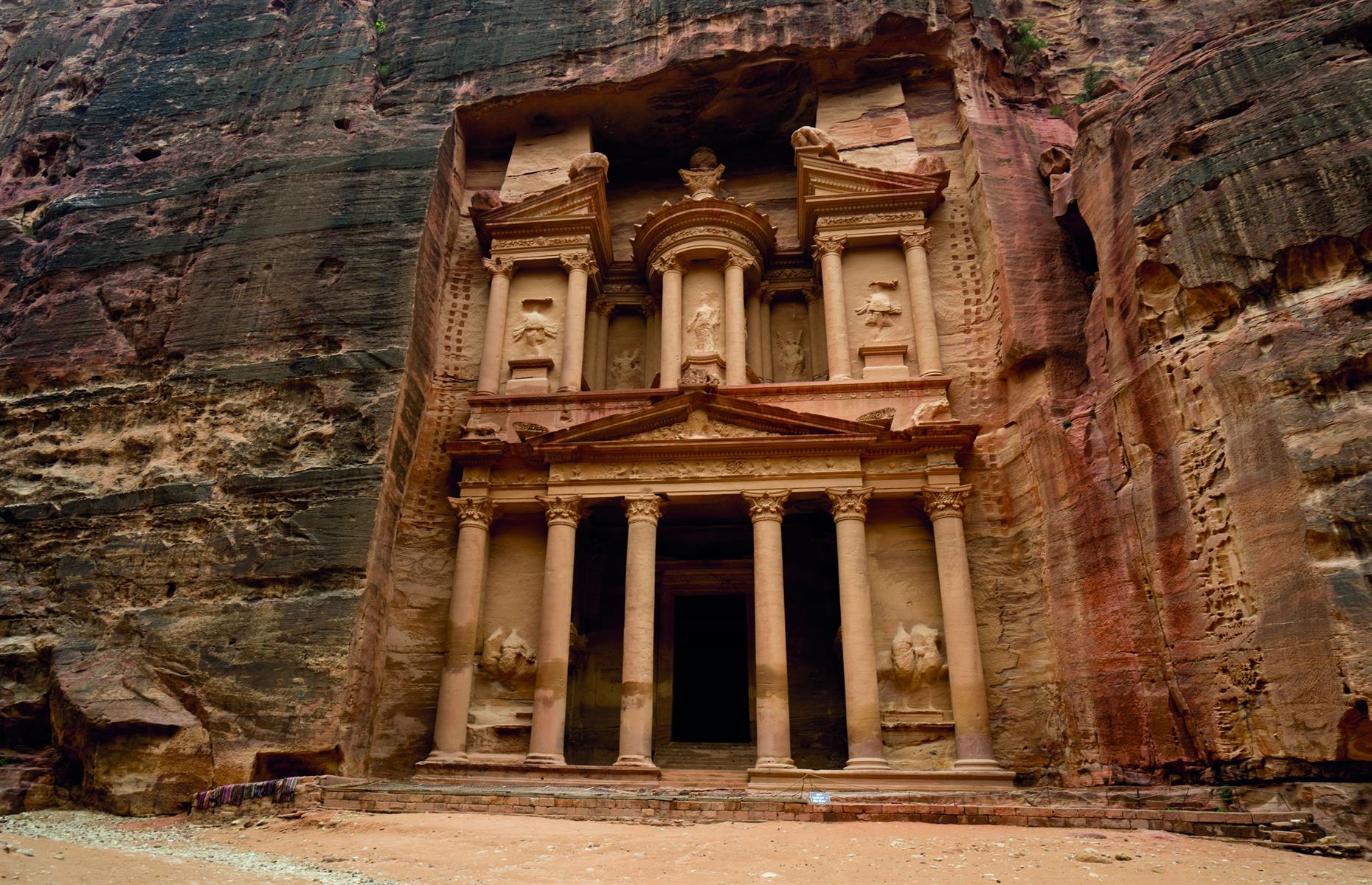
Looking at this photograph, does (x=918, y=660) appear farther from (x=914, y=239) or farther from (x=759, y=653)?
(x=914, y=239)

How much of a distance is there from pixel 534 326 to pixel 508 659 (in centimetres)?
612

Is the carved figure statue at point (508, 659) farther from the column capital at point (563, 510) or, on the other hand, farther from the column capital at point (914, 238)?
the column capital at point (914, 238)

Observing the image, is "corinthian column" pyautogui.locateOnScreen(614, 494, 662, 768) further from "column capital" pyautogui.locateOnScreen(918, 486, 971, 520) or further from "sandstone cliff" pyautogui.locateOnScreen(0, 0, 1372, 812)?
"column capital" pyautogui.locateOnScreen(918, 486, 971, 520)

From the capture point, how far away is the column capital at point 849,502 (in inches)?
525

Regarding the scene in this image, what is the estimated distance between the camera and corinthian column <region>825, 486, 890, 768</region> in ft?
39.3

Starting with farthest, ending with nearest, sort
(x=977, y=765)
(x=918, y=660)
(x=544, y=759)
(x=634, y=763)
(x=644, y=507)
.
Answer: (x=644, y=507), (x=918, y=660), (x=544, y=759), (x=634, y=763), (x=977, y=765)

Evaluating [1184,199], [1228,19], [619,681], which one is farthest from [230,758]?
[1228,19]

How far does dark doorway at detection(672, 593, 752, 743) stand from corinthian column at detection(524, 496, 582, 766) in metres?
2.42

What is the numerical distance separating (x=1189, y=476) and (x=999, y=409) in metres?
4.36

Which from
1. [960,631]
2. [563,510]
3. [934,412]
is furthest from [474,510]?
[960,631]

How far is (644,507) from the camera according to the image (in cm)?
1377

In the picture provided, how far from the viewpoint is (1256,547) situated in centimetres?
905

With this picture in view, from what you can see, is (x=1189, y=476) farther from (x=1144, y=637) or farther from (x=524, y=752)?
(x=524, y=752)

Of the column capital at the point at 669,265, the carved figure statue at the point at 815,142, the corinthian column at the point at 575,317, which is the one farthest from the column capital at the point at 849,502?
the carved figure statue at the point at 815,142
